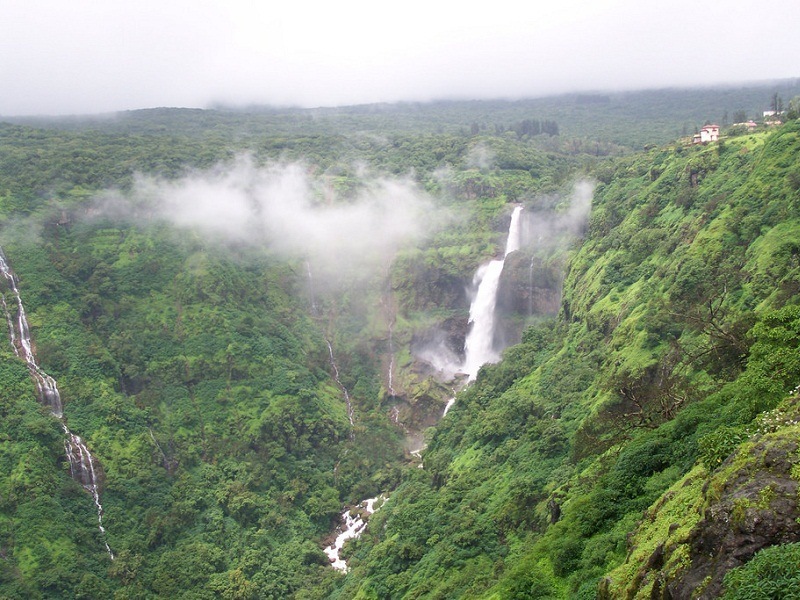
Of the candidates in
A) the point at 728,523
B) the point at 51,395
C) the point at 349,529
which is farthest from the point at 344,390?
the point at 728,523

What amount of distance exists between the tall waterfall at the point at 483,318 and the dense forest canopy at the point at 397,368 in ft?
5.46

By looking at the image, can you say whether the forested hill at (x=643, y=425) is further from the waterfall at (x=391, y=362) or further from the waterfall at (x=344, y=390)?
the waterfall at (x=391, y=362)

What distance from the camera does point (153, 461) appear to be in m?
63.9

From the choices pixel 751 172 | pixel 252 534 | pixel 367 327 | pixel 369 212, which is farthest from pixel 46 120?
pixel 751 172

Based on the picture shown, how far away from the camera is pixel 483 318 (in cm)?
7850

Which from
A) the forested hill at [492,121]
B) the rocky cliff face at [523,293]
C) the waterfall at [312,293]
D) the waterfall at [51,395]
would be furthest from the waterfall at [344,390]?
the forested hill at [492,121]

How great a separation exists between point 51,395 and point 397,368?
36.1 metres

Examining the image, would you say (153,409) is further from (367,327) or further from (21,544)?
(367,327)

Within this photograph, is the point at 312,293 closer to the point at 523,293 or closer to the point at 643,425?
the point at 523,293

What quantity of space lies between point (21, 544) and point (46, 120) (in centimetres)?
11762

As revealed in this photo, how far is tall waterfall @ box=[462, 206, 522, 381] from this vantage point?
76.9 m

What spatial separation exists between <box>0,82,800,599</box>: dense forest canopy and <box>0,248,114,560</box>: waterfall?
691 mm

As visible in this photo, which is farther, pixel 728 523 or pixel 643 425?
pixel 643 425

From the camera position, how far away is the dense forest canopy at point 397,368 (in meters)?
21.3
